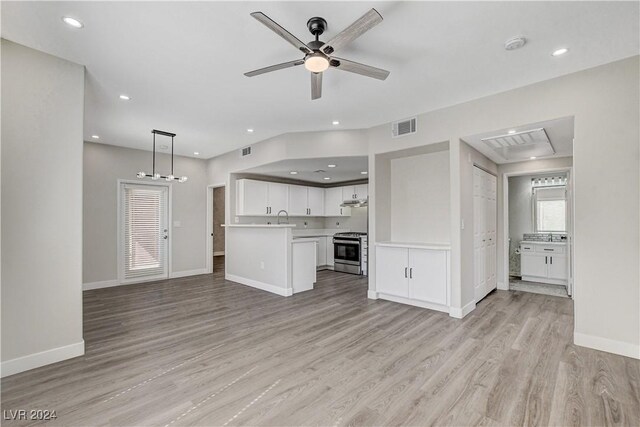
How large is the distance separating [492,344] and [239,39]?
149 inches

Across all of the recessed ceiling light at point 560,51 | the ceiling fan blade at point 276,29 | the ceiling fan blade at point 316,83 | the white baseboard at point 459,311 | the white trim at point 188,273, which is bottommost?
the white trim at point 188,273

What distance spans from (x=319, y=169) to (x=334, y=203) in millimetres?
2064

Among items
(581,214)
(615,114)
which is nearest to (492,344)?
(581,214)

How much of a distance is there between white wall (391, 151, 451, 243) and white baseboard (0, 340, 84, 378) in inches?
170

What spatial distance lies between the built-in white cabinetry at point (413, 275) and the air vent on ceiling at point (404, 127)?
5.48 feet

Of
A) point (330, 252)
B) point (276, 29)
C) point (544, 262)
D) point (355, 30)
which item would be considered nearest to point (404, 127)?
point (355, 30)

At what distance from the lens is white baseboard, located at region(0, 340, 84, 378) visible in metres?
2.43

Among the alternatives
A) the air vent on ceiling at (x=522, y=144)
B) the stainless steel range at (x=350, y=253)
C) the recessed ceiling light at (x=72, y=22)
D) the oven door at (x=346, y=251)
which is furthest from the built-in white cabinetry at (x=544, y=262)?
the recessed ceiling light at (x=72, y=22)

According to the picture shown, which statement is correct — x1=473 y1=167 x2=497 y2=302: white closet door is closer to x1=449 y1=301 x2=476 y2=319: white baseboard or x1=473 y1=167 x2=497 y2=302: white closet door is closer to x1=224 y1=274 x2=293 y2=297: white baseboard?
x1=449 y1=301 x2=476 y2=319: white baseboard

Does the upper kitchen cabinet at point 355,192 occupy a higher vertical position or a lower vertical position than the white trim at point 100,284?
higher

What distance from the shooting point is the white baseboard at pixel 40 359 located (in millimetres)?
2432

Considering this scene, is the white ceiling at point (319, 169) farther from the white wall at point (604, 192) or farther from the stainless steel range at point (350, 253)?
the white wall at point (604, 192)

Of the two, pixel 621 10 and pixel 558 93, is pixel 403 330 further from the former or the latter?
pixel 621 10

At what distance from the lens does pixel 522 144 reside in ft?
13.3
